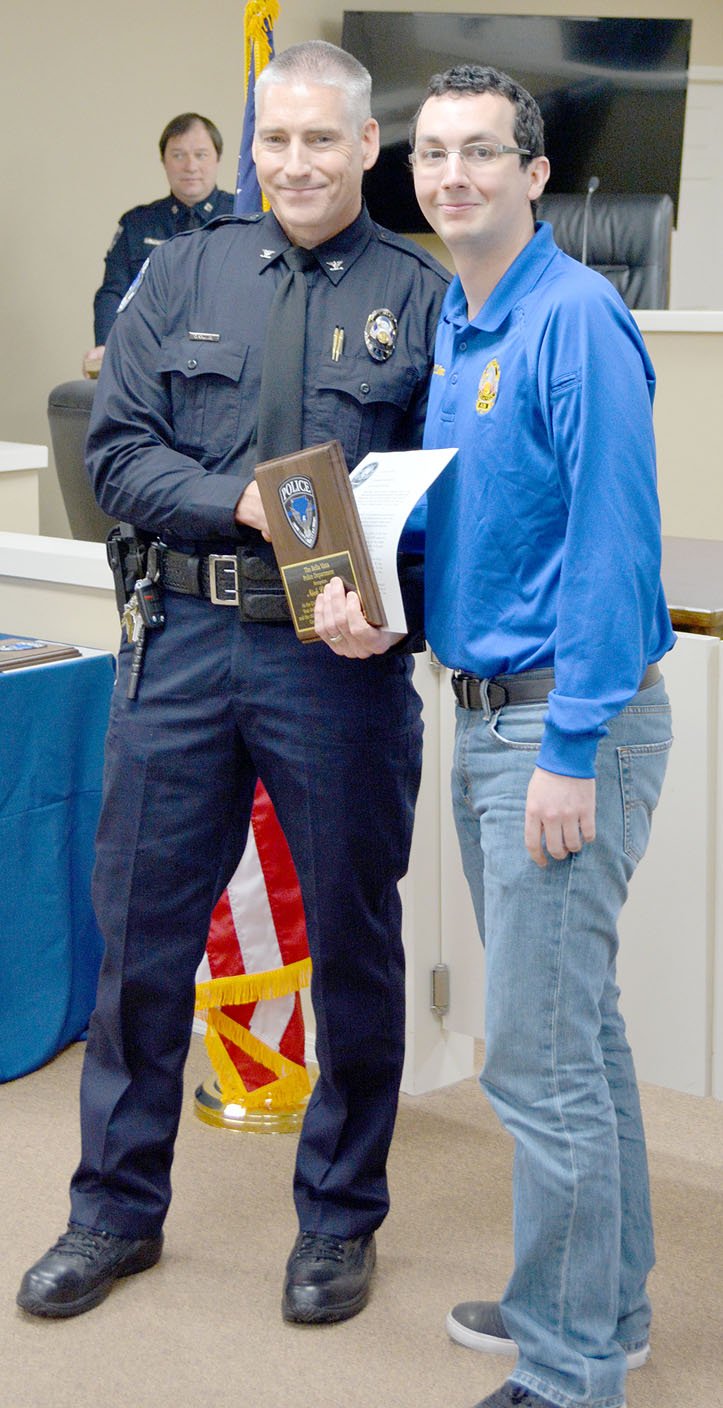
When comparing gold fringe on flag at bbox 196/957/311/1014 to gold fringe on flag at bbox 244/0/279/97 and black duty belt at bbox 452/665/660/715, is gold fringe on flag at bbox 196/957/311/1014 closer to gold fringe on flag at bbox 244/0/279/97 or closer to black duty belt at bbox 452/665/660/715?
black duty belt at bbox 452/665/660/715

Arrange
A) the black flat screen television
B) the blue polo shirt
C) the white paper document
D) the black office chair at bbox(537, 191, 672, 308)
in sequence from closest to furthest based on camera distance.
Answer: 1. the blue polo shirt
2. the white paper document
3. the black office chair at bbox(537, 191, 672, 308)
4. the black flat screen television

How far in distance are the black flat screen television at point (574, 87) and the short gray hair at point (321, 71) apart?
5.42m

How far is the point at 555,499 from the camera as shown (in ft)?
4.74

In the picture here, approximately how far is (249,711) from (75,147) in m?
5.10

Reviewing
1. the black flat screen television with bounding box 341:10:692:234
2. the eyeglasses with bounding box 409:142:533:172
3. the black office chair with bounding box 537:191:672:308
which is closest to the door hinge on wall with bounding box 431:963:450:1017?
the eyeglasses with bounding box 409:142:533:172

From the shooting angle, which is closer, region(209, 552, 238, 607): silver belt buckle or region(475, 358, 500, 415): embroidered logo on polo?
region(475, 358, 500, 415): embroidered logo on polo

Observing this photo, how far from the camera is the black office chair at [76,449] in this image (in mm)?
3795

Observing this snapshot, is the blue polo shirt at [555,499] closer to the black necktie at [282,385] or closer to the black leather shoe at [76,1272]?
the black necktie at [282,385]

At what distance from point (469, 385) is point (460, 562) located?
0.55ft

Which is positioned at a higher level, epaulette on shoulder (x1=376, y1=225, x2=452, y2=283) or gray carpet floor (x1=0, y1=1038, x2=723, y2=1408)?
epaulette on shoulder (x1=376, y1=225, x2=452, y2=283)

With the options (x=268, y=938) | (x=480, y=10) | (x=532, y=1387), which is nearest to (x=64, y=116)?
(x=480, y=10)

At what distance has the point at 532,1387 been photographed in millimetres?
1543

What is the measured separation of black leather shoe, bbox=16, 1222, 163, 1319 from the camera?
72.9 inches

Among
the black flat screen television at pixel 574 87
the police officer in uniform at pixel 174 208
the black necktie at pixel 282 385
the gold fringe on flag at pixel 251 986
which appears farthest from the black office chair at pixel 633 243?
the black necktie at pixel 282 385
